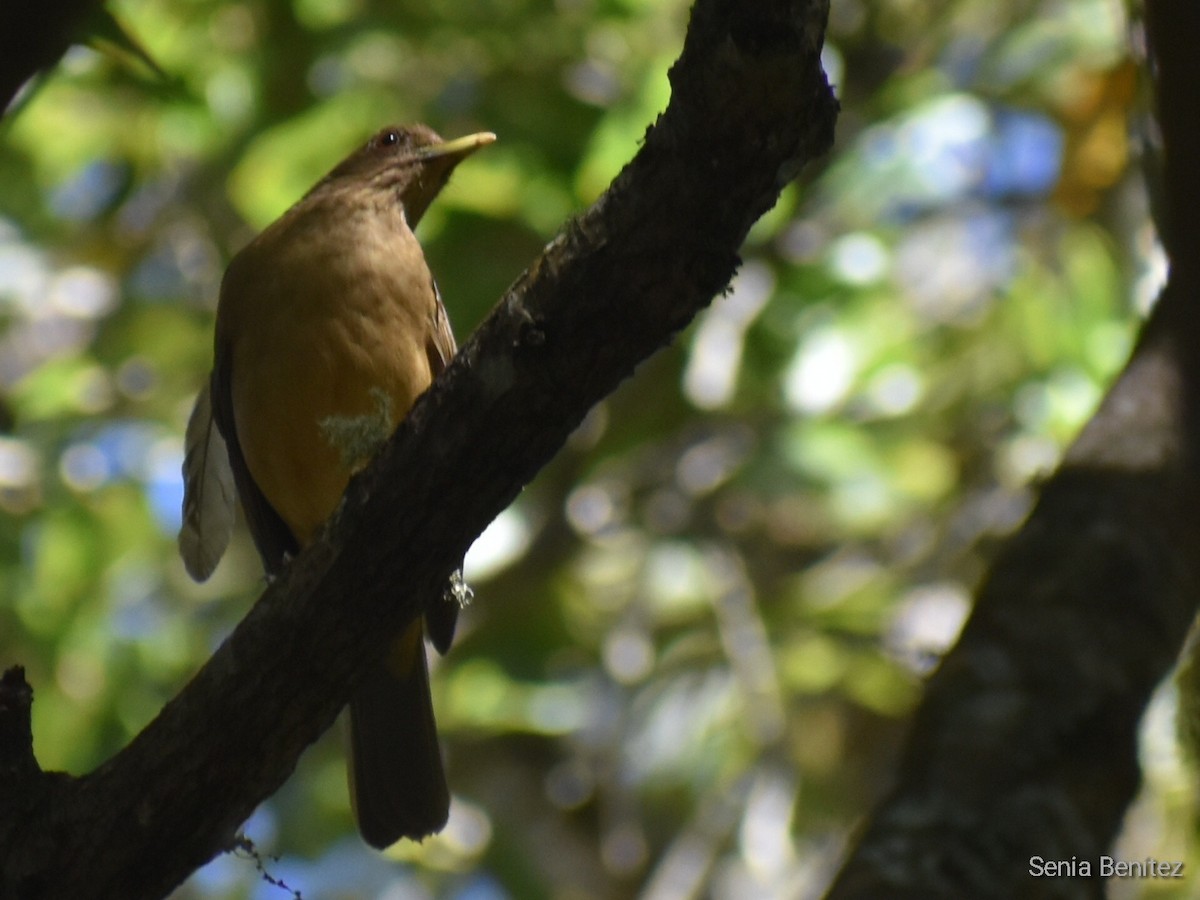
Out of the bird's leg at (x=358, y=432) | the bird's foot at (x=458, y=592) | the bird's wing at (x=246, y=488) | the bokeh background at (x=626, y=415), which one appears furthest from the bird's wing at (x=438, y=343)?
the bokeh background at (x=626, y=415)

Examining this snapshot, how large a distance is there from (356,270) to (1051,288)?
4.18 m

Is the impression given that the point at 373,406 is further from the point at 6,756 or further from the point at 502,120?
the point at 502,120

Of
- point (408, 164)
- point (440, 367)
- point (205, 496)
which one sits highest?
point (408, 164)

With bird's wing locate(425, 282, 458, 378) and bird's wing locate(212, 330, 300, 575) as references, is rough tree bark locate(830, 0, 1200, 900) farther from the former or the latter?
bird's wing locate(212, 330, 300, 575)

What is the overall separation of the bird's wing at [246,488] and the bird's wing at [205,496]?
0.08 m

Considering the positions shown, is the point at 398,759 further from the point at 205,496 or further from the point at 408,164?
the point at 408,164

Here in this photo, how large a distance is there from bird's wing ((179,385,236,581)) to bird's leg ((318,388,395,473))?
606 millimetres

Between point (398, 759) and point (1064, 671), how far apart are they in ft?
6.39

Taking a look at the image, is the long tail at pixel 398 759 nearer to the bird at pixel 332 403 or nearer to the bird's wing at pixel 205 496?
the bird at pixel 332 403

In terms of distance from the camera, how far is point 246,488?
4.82m

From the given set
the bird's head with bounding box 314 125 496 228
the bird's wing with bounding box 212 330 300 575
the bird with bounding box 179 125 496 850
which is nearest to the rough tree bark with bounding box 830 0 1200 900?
the bird with bounding box 179 125 496 850

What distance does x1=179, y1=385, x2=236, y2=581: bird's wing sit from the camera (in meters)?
4.61

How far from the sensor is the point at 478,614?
7.19m

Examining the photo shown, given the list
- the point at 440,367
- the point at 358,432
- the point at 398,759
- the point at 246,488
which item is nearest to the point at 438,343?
the point at 440,367
